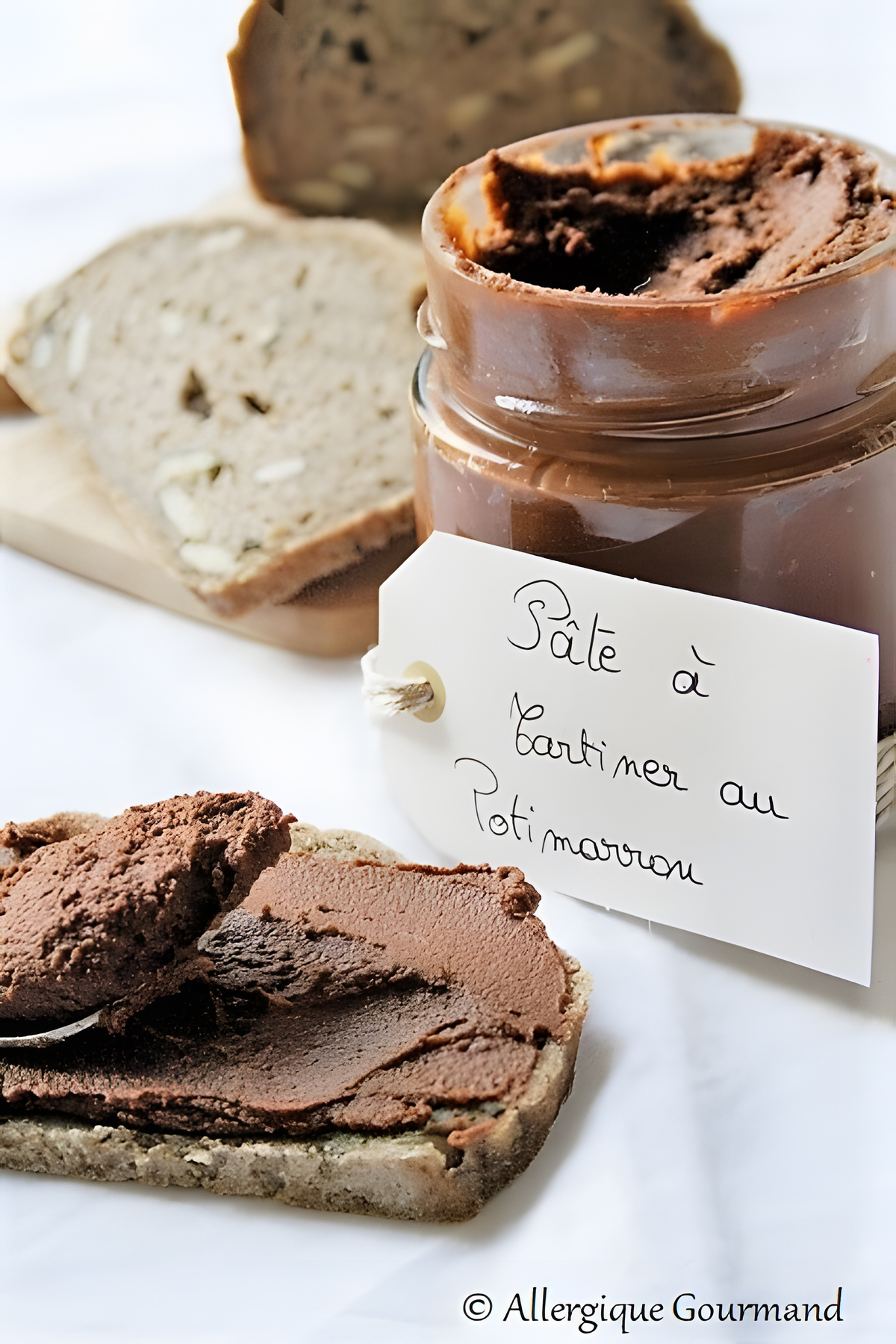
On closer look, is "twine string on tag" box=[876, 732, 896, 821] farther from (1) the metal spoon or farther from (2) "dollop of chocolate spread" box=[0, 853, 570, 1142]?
(1) the metal spoon

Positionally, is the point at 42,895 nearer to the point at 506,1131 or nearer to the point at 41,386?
the point at 506,1131

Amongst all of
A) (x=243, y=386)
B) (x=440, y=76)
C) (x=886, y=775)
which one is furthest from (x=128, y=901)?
(x=440, y=76)

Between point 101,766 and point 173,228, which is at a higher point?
point 173,228

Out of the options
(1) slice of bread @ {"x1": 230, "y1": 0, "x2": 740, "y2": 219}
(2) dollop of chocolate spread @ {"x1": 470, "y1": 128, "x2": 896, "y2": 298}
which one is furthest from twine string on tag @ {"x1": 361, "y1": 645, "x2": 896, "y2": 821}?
(1) slice of bread @ {"x1": 230, "y1": 0, "x2": 740, "y2": 219}

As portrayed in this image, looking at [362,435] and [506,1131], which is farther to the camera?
[362,435]

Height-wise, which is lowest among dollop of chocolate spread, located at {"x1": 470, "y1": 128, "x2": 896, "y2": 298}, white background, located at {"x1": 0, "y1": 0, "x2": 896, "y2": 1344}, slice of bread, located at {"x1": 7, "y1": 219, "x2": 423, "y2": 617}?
white background, located at {"x1": 0, "y1": 0, "x2": 896, "y2": 1344}

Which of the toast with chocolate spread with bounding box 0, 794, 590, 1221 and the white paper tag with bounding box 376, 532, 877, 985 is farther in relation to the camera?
the white paper tag with bounding box 376, 532, 877, 985

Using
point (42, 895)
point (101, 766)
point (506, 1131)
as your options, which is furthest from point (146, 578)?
point (506, 1131)

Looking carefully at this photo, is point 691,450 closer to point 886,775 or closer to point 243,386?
point 886,775
